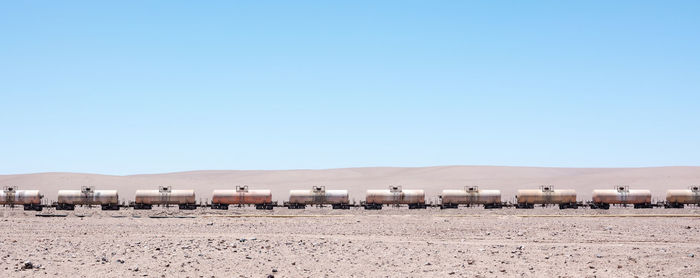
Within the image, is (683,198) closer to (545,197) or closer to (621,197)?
(621,197)

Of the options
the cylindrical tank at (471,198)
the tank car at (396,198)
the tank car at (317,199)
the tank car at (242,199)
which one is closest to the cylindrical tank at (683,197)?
the cylindrical tank at (471,198)

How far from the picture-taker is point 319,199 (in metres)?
59.1

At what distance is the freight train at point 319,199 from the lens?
191 ft

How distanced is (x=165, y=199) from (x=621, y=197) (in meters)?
42.5

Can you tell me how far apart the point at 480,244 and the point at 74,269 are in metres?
14.3

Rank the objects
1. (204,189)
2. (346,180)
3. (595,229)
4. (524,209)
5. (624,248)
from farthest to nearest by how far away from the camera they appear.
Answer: (346,180), (204,189), (524,209), (595,229), (624,248)

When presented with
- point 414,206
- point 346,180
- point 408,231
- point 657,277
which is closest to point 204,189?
point 346,180

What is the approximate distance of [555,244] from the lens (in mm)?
24203

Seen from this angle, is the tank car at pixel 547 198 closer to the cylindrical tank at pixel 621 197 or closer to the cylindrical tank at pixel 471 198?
the cylindrical tank at pixel 621 197

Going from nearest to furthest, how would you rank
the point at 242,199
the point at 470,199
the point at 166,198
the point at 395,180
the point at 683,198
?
the point at 242,199, the point at 166,198, the point at 470,199, the point at 683,198, the point at 395,180

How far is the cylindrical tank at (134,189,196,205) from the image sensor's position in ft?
192

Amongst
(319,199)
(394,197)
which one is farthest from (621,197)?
(319,199)

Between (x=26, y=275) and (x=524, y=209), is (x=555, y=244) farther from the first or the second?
(x=524, y=209)

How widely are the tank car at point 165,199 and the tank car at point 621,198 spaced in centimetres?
3741
